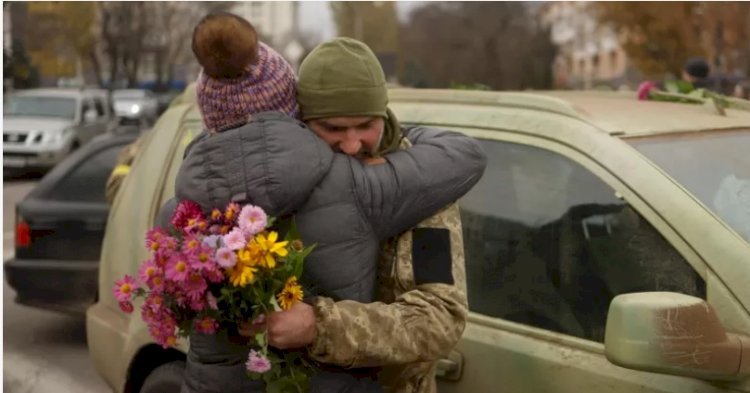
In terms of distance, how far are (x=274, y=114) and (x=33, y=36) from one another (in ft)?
125

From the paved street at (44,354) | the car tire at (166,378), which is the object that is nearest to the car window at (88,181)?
the paved street at (44,354)

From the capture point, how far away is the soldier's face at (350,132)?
2225 millimetres

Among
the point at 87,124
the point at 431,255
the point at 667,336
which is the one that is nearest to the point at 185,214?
the point at 431,255

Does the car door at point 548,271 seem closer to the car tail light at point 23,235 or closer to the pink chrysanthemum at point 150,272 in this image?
the pink chrysanthemum at point 150,272

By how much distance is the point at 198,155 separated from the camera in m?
2.19

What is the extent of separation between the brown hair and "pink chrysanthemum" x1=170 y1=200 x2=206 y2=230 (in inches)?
10.6

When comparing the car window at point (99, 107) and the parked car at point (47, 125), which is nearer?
the parked car at point (47, 125)

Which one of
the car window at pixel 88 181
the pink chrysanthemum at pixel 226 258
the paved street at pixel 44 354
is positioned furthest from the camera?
the car window at pixel 88 181

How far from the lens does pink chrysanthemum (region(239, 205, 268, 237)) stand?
6.56 ft

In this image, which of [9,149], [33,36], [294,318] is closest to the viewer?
[294,318]

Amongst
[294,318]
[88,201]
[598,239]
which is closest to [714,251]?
[598,239]

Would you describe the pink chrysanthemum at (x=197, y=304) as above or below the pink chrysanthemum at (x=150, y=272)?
below

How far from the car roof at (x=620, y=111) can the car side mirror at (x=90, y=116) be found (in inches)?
758

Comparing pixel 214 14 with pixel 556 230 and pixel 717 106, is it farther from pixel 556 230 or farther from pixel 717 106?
pixel 717 106
